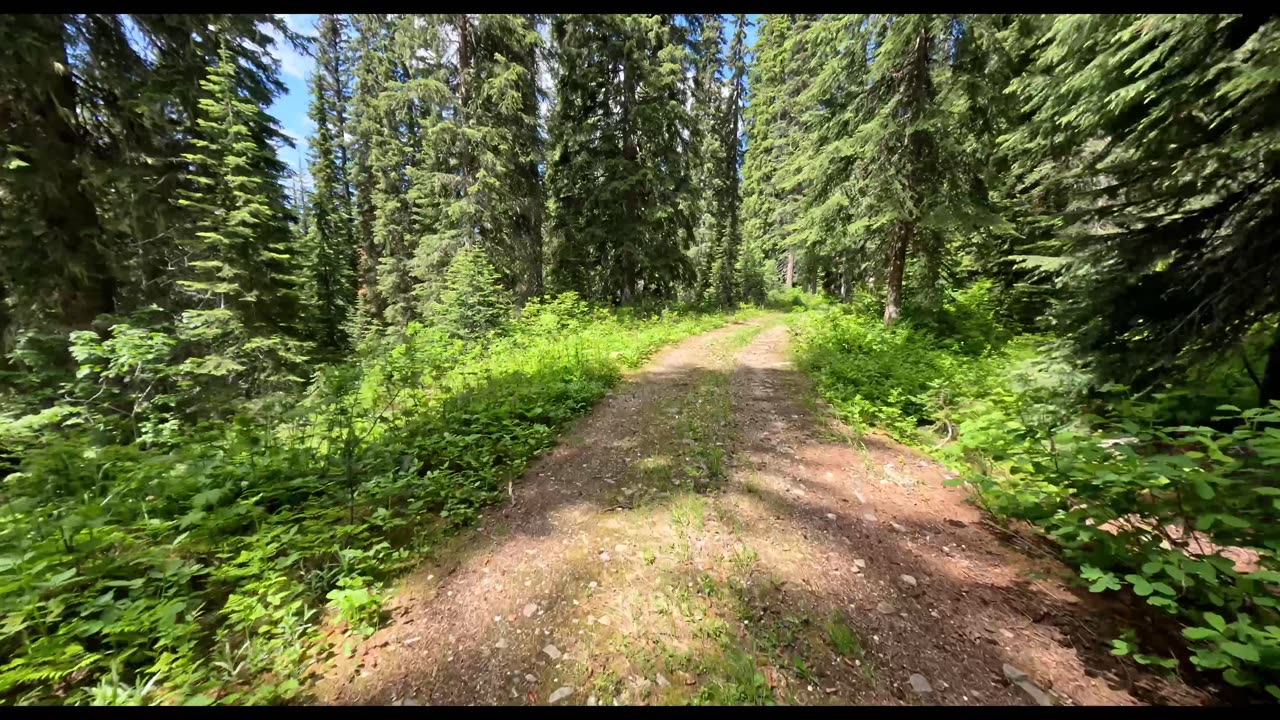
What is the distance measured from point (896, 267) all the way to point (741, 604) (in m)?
9.40

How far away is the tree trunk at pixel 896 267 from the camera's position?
9523 millimetres

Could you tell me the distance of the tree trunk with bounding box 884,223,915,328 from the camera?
375 inches

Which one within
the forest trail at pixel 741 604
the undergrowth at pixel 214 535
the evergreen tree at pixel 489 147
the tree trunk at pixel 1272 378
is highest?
the evergreen tree at pixel 489 147

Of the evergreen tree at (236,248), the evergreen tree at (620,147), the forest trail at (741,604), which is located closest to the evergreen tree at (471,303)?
the evergreen tree at (236,248)

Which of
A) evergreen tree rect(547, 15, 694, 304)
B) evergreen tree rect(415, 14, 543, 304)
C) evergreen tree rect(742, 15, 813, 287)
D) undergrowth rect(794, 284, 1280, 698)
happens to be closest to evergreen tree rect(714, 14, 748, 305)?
evergreen tree rect(742, 15, 813, 287)

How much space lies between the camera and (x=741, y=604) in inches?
117

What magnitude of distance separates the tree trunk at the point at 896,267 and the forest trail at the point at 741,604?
20.8 ft

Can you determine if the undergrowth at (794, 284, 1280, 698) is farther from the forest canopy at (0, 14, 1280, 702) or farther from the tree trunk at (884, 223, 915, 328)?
the tree trunk at (884, 223, 915, 328)

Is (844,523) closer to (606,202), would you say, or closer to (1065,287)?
(1065,287)

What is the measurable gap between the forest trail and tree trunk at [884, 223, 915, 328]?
20.8 ft

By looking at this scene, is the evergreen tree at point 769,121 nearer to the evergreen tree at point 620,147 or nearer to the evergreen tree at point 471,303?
the evergreen tree at point 620,147

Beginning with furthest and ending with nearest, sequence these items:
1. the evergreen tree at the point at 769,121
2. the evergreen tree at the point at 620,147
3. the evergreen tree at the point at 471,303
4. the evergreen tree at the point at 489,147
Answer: the evergreen tree at the point at 769,121 → the evergreen tree at the point at 620,147 → the evergreen tree at the point at 489,147 → the evergreen tree at the point at 471,303

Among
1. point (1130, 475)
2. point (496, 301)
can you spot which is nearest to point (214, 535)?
point (1130, 475)

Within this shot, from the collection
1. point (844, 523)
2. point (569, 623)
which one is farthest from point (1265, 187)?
point (569, 623)
